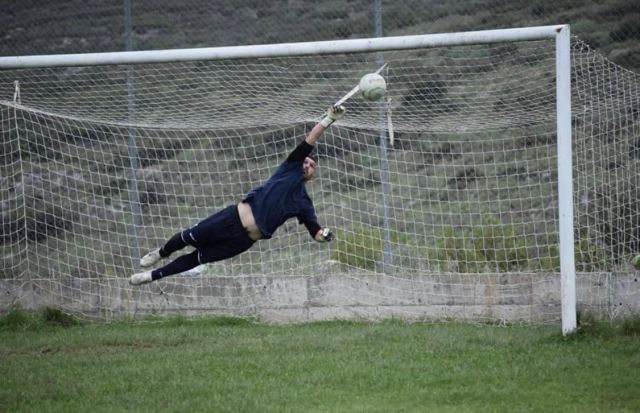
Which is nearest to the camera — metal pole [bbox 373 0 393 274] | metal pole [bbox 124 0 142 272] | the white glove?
the white glove

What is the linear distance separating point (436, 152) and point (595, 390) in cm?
550

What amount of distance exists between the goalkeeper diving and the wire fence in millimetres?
3665

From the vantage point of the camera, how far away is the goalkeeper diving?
10492mm

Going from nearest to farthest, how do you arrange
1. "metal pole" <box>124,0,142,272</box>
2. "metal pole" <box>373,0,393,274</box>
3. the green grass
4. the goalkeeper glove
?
the green grass
the goalkeeper glove
"metal pole" <box>373,0,393,274</box>
"metal pole" <box>124,0,142,272</box>

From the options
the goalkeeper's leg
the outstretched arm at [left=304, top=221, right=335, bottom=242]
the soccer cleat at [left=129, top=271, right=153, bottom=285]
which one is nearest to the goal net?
the outstretched arm at [left=304, top=221, right=335, bottom=242]

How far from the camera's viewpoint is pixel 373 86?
10.0 meters

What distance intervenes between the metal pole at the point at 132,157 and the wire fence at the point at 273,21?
87mm

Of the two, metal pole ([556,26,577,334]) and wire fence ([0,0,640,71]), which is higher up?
wire fence ([0,0,640,71])

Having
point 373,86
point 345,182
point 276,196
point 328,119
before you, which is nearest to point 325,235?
point 276,196

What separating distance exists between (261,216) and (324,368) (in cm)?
172

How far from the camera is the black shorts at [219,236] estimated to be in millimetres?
10617

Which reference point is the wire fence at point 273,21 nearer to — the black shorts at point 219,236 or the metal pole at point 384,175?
the metal pole at point 384,175

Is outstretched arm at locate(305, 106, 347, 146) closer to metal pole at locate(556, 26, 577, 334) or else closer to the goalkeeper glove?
the goalkeeper glove

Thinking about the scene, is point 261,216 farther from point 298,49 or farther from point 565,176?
point 565,176
